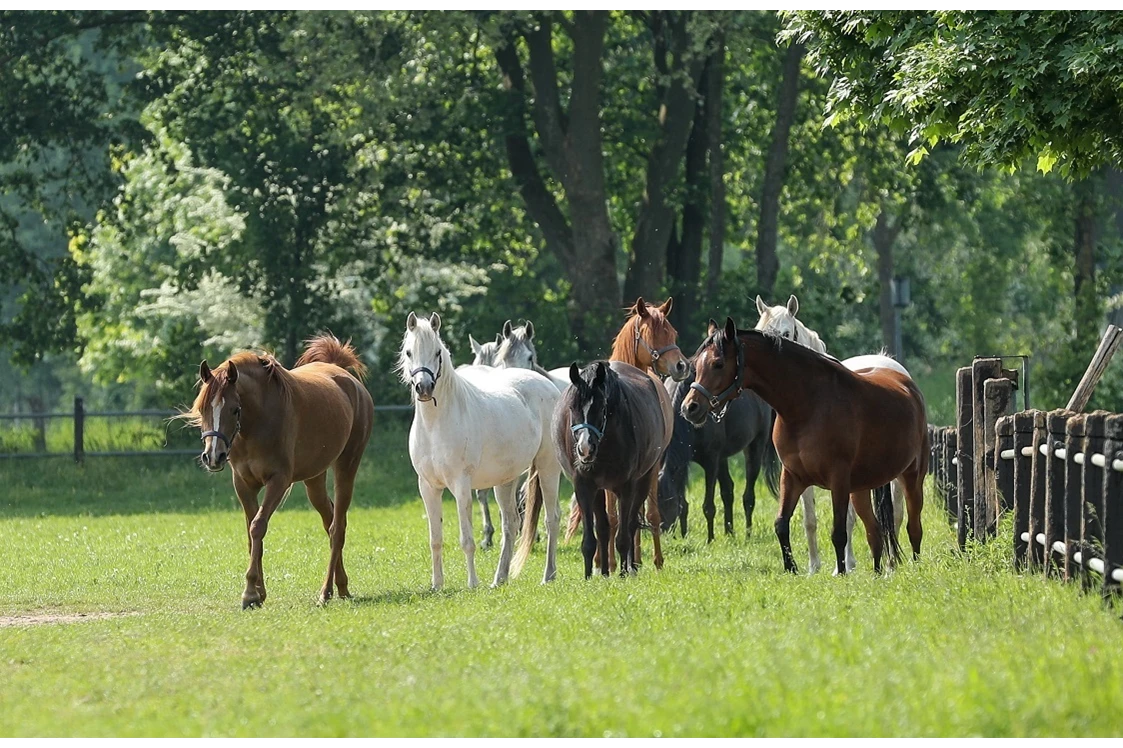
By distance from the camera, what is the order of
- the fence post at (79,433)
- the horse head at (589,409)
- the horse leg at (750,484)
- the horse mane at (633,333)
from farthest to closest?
the fence post at (79,433) < the horse leg at (750,484) < the horse mane at (633,333) < the horse head at (589,409)

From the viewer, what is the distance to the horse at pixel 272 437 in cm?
1240

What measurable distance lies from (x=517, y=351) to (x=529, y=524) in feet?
12.4

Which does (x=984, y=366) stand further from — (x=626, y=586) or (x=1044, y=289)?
(x=1044, y=289)

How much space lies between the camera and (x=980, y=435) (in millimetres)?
13969

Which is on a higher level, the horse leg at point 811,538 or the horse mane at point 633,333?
the horse mane at point 633,333

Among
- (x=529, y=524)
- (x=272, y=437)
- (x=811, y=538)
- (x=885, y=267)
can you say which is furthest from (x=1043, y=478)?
(x=885, y=267)

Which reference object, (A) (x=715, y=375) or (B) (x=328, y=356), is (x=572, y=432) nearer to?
(A) (x=715, y=375)

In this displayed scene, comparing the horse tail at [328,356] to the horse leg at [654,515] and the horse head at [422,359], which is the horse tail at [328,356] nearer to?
the horse head at [422,359]

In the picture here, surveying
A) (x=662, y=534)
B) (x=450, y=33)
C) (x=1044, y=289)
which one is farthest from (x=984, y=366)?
(x=1044, y=289)

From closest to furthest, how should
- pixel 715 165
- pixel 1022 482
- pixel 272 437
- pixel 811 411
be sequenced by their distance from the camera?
pixel 1022 482 → pixel 811 411 → pixel 272 437 → pixel 715 165

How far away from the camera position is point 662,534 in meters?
18.2

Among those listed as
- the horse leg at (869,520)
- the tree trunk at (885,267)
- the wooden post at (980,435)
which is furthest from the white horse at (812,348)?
the tree trunk at (885,267)

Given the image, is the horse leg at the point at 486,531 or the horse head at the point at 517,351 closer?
the horse head at the point at 517,351

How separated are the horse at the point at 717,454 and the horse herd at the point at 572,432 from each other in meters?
1.56
